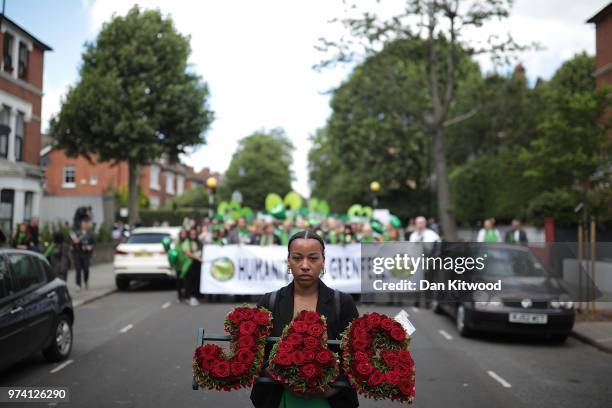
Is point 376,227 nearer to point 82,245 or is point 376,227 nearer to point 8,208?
point 82,245

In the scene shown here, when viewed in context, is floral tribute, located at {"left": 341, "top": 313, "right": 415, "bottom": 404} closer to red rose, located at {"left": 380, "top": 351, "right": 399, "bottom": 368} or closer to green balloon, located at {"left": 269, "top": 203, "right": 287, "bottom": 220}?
red rose, located at {"left": 380, "top": 351, "right": 399, "bottom": 368}

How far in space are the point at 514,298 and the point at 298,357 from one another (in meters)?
4.86

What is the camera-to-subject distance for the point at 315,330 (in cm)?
309

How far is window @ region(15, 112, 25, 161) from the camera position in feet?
85.6

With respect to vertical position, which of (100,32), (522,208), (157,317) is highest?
(100,32)

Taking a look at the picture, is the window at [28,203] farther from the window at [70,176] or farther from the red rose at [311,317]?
the window at [70,176]

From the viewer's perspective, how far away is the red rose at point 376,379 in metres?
3.08

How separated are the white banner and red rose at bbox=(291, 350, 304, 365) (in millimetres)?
10830

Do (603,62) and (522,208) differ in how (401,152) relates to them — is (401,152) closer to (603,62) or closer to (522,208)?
(522,208)

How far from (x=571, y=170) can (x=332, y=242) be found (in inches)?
232

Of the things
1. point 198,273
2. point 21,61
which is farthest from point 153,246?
point 21,61

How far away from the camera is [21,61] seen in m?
25.4

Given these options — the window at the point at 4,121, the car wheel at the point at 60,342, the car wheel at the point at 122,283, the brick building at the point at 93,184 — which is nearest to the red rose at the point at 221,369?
the car wheel at the point at 60,342

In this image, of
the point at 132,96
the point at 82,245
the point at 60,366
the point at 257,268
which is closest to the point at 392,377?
the point at 60,366
